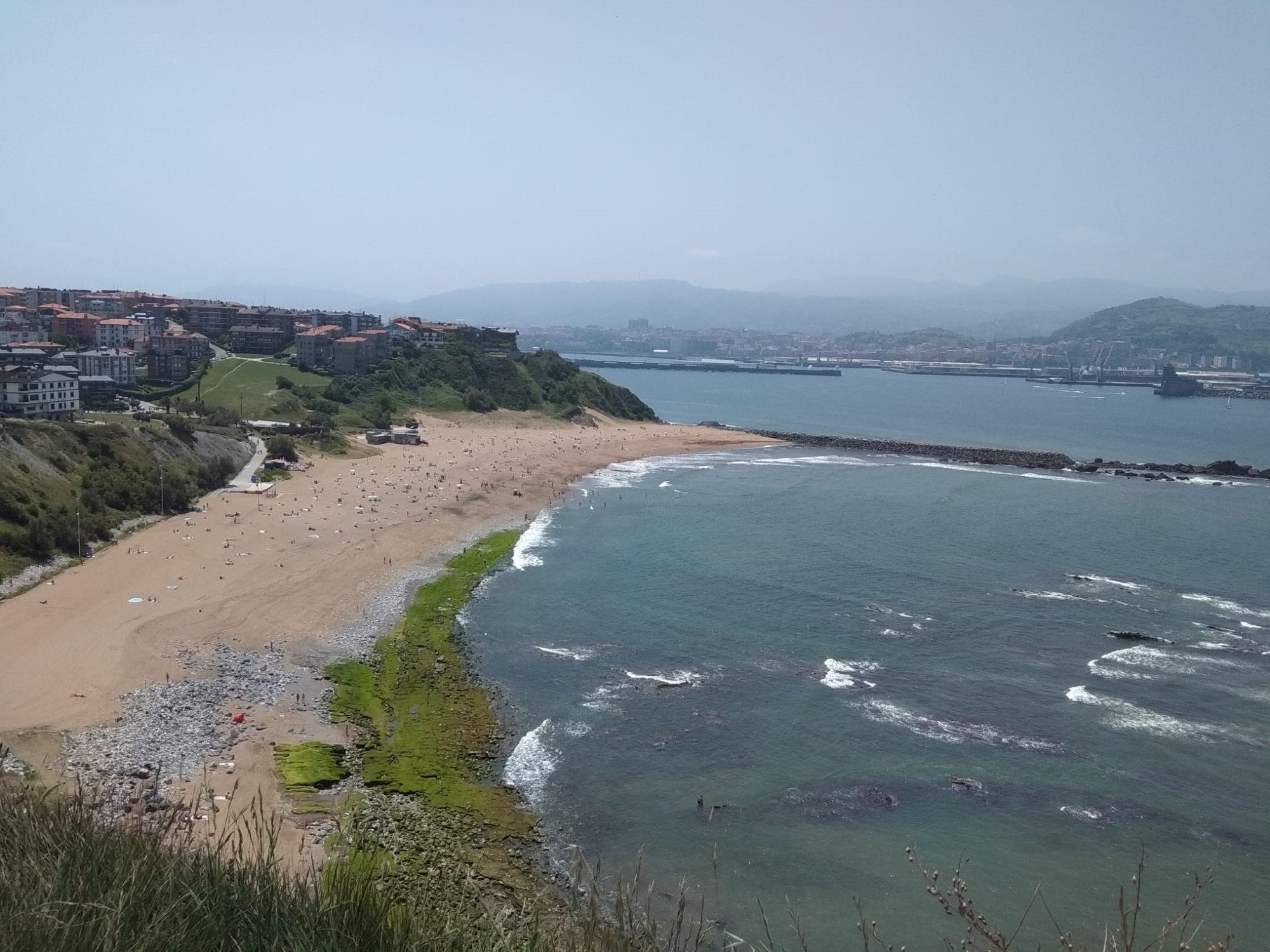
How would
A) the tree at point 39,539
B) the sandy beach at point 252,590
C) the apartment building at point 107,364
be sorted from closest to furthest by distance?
the sandy beach at point 252,590, the tree at point 39,539, the apartment building at point 107,364

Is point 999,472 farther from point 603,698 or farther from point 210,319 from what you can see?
point 210,319

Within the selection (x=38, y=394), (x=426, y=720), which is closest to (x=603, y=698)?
(x=426, y=720)

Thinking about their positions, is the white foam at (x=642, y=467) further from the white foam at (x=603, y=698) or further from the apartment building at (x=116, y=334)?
the apartment building at (x=116, y=334)

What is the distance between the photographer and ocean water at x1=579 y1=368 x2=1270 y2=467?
65.1m

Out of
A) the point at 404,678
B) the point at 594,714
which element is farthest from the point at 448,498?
the point at 594,714

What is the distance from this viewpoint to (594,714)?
18.1 m

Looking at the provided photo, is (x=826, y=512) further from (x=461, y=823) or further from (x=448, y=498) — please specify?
(x=461, y=823)

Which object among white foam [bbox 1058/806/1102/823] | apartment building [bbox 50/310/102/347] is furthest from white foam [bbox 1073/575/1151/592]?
apartment building [bbox 50/310/102/347]

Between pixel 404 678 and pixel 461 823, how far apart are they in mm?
6055

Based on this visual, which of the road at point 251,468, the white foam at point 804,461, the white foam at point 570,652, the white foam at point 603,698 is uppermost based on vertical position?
the road at point 251,468

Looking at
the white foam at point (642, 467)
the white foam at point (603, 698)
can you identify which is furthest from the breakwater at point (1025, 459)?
the white foam at point (603, 698)

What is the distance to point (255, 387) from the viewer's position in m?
54.1

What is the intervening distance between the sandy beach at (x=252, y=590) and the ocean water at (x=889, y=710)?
11.9 ft

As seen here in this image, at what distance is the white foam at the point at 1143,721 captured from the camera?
17406 millimetres
